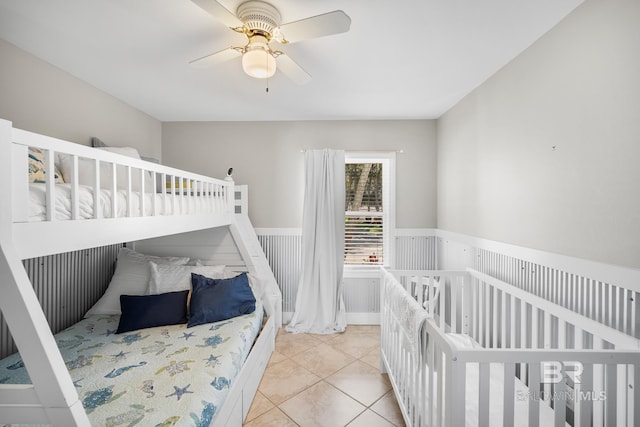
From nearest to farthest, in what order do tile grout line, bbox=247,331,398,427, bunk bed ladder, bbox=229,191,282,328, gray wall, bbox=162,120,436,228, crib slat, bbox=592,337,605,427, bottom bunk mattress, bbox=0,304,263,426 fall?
crib slat, bbox=592,337,605,427 < bottom bunk mattress, bbox=0,304,263,426 < tile grout line, bbox=247,331,398,427 < bunk bed ladder, bbox=229,191,282,328 < gray wall, bbox=162,120,436,228

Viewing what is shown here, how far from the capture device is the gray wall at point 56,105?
178 cm

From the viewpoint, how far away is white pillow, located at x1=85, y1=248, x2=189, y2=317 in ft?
7.75

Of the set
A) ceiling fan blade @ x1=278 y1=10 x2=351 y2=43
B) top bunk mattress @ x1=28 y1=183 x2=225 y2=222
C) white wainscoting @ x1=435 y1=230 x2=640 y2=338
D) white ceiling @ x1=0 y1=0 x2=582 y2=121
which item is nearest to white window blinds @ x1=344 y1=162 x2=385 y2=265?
white ceiling @ x1=0 y1=0 x2=582 y2=121

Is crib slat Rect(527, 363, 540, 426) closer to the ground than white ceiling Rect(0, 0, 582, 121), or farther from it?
closer to the ground

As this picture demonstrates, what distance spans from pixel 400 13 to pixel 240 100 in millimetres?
1686

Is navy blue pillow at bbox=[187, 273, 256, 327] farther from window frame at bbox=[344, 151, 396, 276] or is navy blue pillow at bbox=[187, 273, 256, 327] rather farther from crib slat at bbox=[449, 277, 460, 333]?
crib slat at bbox=[449, 277, 460, 333]

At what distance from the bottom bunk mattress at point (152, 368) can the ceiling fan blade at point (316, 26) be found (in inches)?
70.9

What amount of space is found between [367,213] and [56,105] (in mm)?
2884

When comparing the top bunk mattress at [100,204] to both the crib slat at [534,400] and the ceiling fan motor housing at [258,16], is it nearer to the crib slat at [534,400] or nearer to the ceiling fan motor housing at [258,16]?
the ceiling fan motor housing at [258,16]

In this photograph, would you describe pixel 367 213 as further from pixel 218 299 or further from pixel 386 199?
pixel 218 299

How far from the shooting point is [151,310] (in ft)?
7.13

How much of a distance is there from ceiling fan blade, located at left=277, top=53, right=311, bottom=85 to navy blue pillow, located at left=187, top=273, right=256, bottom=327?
5.46 feet

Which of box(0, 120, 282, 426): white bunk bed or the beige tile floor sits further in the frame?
the beige tile floor

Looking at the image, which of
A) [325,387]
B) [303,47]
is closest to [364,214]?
[325,387]
